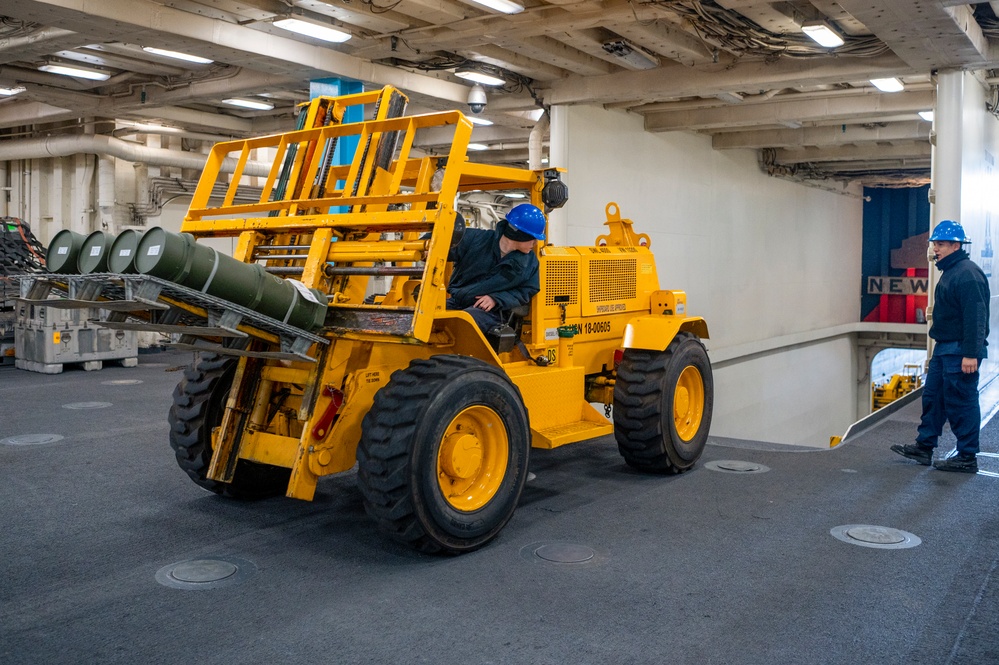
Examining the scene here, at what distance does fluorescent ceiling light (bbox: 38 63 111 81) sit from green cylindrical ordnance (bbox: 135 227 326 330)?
8.63m

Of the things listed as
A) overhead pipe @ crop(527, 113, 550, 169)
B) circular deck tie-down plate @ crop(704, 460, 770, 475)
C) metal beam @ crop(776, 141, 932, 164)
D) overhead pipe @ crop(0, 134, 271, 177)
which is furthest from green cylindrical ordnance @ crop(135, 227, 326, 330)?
metal beam @ crop(776, 141, 932, 164)

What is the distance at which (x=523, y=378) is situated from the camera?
5.55m

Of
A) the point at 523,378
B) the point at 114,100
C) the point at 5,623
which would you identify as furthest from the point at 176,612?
the point at 114,100

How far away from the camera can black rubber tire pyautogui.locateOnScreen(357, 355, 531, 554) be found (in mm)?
4223

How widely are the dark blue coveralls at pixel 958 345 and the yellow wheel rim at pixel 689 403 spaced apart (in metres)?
1.66

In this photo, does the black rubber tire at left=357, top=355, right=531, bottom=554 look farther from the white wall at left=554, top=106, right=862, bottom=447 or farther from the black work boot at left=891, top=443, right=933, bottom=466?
the white wall at left=554, top=106, right=862, bottom=447

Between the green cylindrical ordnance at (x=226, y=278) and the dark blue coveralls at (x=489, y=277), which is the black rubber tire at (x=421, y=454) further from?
the dark blue coveralls at (x=489, y=277)

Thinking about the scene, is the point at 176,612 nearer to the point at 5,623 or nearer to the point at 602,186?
the point at 5,623

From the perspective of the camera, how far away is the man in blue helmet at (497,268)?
538 cm

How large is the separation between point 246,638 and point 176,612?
1.49 ft

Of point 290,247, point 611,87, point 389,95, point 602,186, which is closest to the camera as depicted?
point 290,247

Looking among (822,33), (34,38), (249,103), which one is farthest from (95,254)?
(249,103)

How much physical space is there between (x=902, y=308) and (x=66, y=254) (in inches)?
926

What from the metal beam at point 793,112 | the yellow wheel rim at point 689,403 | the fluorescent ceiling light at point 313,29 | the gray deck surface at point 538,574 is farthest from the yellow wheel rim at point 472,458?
the metal beam at point 793,112
